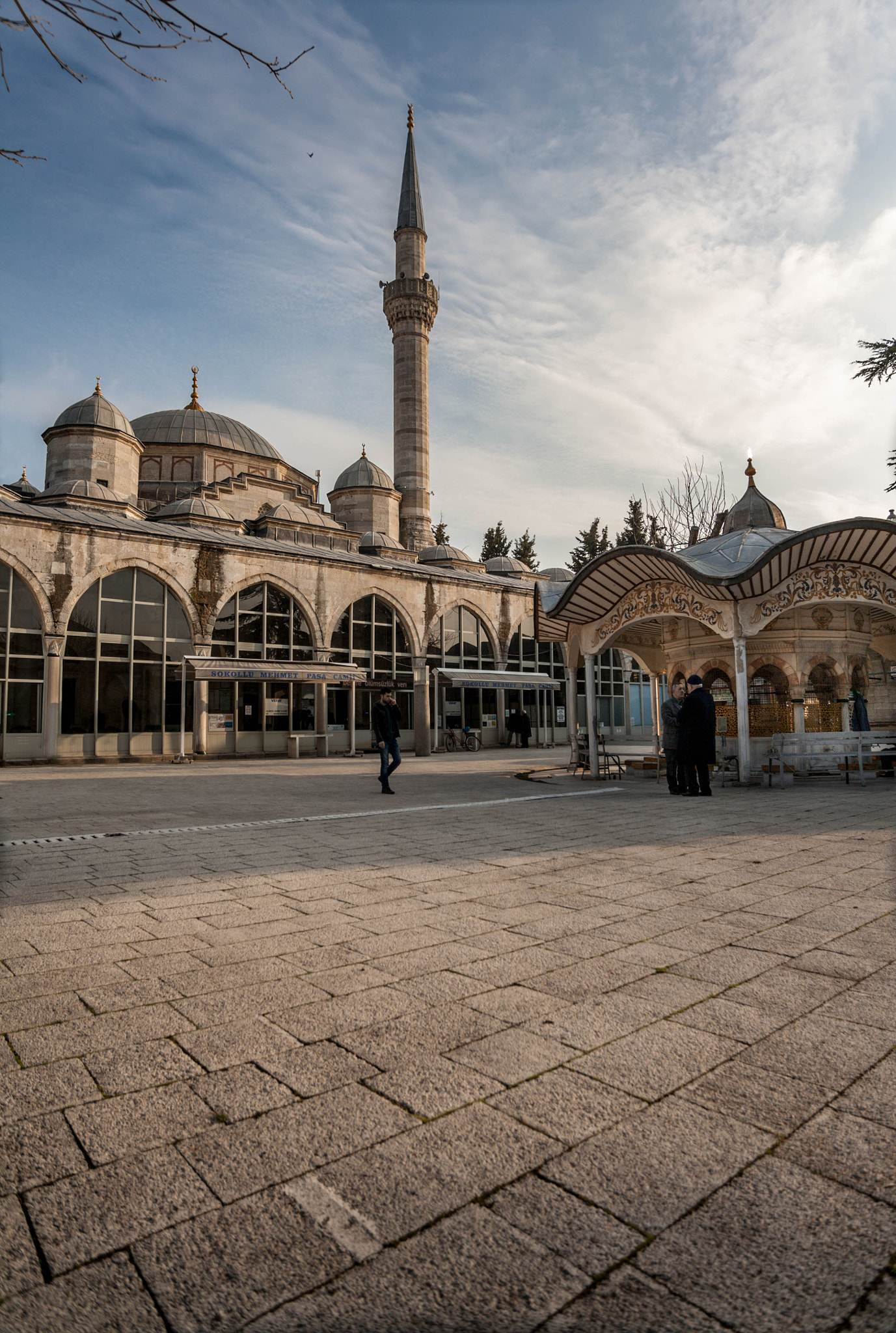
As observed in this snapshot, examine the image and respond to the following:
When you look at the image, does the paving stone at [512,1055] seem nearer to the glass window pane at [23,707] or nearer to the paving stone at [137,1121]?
the paving stone at [137,1121]

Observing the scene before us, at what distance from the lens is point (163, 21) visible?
102 inches

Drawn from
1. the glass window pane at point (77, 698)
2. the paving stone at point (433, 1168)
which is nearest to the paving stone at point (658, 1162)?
the paving stone at point (433, 1168)

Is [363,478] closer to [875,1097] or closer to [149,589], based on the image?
[149,589]

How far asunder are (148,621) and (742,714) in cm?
1752

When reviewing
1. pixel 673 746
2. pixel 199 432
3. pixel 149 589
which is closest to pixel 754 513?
pixel 673 746

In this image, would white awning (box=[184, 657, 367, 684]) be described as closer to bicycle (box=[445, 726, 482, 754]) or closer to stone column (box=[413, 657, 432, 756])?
stone column (box=[413, 657, 432, 756])

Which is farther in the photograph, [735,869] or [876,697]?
[876,697]

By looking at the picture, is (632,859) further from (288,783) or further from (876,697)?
(876,697)

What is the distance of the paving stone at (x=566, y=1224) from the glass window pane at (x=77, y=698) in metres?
22.3

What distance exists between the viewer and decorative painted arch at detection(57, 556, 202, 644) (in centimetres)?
2152

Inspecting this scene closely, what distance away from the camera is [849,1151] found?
6.66 ft

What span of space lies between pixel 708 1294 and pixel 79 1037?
7.50 ft

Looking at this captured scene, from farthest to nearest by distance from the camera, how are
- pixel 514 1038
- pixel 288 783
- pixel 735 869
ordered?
pixel 288 783 → pixel 735 869 → pixel 514 1038

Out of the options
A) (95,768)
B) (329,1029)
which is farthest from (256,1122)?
(95,768)
